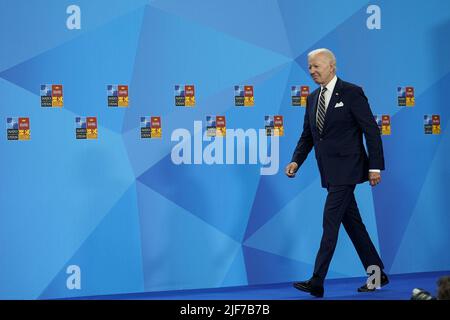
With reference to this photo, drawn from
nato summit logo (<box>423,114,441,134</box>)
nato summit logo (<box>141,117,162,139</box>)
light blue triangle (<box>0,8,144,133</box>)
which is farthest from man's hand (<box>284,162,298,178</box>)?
nato summit logo (<box>423,114,441,134</box>)

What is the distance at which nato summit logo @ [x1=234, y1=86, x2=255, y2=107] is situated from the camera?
19.6 feet

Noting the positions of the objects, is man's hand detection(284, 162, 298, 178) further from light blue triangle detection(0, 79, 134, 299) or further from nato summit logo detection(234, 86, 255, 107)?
light blue triangle detection(0, 79, 134, 299)

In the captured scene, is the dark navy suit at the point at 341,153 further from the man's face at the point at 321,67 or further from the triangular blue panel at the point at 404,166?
the triangular blue panel at the point at 404,166

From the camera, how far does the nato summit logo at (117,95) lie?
564 centimetres

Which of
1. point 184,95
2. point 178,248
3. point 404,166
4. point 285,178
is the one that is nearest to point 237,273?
point 178,248

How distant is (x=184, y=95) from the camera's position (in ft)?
19.2

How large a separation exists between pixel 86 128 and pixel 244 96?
1.33 meters

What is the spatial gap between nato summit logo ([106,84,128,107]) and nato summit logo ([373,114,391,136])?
2215mm

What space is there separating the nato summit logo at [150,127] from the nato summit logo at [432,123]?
2442mm

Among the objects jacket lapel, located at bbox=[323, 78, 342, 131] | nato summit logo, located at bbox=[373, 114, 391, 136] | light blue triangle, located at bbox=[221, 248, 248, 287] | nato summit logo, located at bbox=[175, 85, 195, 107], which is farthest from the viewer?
nato summit logo, located at bbox=[373, 114, 391, 136]

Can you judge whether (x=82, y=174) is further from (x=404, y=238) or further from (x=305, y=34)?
(x=404, y=238)

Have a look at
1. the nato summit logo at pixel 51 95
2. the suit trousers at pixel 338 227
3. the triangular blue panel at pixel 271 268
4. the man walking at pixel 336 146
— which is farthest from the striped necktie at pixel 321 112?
the nato summit logo at pixel 51 95

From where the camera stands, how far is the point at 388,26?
6430 millimetres
